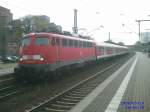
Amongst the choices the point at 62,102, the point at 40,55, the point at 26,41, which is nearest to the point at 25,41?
the point at 26,41

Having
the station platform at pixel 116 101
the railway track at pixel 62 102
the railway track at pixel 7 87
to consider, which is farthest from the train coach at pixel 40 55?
the station platform at pixel 116 101

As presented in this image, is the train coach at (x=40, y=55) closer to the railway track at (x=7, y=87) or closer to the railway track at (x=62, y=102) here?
the railway track at (x=7, y=87)

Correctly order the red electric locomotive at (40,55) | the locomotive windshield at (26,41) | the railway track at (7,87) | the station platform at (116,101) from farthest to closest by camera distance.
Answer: the locomotive windshield at (26,41), the red electric locomotive at (40,55), the railway track at (7,87), the station platform at (116,101)

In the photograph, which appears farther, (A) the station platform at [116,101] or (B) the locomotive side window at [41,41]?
(B) the locomotive side window at [41,41]

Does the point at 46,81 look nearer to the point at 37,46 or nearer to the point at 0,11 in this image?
the point at 37,46

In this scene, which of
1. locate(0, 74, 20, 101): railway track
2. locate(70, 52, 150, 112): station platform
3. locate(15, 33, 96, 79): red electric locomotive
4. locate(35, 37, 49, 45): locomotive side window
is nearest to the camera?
locate(70, 52, 150, 112): station platform

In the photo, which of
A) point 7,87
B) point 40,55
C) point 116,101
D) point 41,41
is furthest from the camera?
point 41,41

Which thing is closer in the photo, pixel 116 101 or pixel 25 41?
pixel 116 101

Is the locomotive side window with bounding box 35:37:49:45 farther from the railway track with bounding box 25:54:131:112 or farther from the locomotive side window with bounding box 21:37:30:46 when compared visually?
the railway track with bounding box 25:54:131:112

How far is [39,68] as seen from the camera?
18656mm

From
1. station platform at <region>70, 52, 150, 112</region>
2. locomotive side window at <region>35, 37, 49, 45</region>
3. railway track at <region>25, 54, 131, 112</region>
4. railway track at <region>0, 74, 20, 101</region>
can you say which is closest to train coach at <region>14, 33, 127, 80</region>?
locomotive side window at <region>35, 37, 49, 45</region>

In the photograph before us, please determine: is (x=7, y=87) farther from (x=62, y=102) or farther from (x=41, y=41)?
(x=62, y=102)

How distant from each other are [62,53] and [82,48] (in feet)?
23.8

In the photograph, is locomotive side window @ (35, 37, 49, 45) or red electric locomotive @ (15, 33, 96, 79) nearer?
red electric locomotive @ (15, 33, 96, 79)
